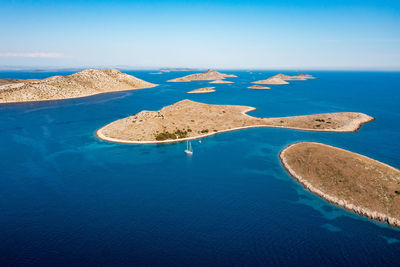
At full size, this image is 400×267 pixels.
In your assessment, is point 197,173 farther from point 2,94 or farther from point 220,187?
point 2,94

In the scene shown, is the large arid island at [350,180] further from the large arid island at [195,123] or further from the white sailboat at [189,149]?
the large arid island at [195,123]

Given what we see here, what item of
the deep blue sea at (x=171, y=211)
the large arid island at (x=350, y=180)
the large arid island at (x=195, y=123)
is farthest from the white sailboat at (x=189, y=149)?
the large arid island at (x=350, y=180)

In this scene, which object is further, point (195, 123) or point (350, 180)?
point (195, 123)

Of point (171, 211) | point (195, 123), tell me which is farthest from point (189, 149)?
point (171, 211)

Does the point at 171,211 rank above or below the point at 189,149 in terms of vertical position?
below

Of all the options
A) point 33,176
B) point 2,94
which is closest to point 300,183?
point 33,176

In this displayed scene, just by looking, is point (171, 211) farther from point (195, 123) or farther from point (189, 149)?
point (195, 123)

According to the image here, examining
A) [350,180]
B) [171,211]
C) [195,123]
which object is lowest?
Answer: [171,211]
